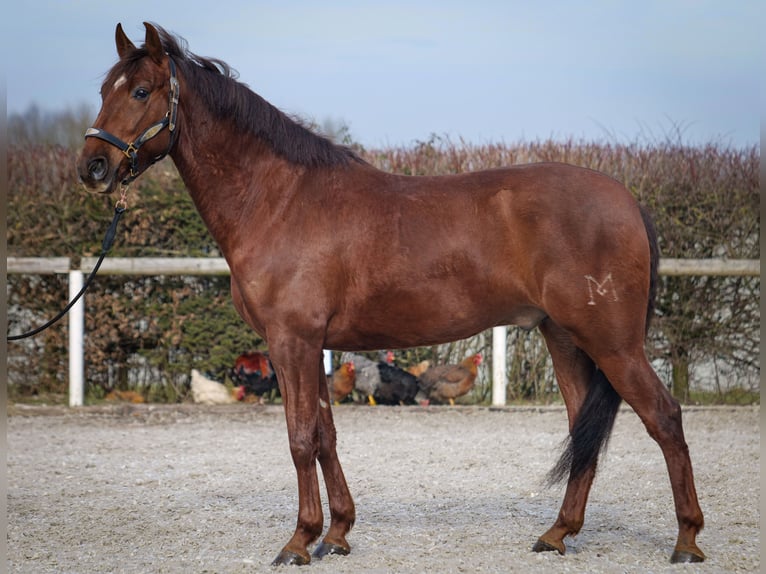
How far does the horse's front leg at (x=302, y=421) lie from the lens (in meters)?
4.04

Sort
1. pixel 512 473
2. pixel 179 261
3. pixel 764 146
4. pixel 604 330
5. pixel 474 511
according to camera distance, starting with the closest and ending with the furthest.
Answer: pixel 764 146 < pixel 604 330 < pixel 474 511 < pixel 512 473 < pixel 179 261

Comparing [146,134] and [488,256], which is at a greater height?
[146,134]

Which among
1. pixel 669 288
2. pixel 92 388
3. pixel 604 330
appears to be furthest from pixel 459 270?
pixel 92 388

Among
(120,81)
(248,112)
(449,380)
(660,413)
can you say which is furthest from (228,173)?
(449,380)

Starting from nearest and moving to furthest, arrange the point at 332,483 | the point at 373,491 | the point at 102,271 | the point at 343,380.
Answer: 1. the point at 332,483
2. the point at 373,491
3. the point at 343,380
4. the point at 102,271

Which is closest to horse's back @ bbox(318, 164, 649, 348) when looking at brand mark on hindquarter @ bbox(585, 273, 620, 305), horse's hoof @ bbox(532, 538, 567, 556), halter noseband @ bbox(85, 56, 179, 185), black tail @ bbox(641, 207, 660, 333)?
brand mark on hindquarter @ bbox(585, 273, 620, 305)

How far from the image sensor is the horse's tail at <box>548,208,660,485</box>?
4.17 meters

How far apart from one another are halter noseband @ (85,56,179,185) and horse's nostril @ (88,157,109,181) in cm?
10

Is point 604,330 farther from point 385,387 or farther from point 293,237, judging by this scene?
point 385,387

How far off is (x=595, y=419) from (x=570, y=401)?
25 centimetres

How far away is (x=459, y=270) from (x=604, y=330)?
714mm

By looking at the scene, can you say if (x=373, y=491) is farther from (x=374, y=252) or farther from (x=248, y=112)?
(x=248, y=112)

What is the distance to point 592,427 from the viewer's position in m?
4.17

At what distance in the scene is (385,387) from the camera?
29.0ft
